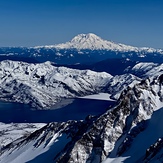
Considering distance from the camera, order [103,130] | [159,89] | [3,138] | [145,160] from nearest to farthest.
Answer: [145,160] < [103,130] < [159,89] < [3,138]

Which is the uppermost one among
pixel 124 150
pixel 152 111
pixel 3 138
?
pixel 152 111

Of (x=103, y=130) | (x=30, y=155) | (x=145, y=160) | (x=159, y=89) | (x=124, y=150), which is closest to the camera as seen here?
(x=145, y=160)

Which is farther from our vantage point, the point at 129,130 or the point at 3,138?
the point at 3,138

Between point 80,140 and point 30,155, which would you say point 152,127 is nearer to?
point 80,140

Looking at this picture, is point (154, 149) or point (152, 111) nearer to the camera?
point (154, 149)

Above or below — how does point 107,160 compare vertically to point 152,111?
below

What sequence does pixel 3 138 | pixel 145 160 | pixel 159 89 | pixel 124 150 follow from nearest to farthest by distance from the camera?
1. pixel 145 160
2. pixel 124 150
3. pixel 159 89
4. pixel 3 138

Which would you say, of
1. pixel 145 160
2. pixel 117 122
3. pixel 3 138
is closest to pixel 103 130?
pixel 117 122

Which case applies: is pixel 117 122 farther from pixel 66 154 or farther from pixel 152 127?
pixel 66 154

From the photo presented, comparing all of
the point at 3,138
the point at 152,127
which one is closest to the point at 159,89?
the point at 152,127
